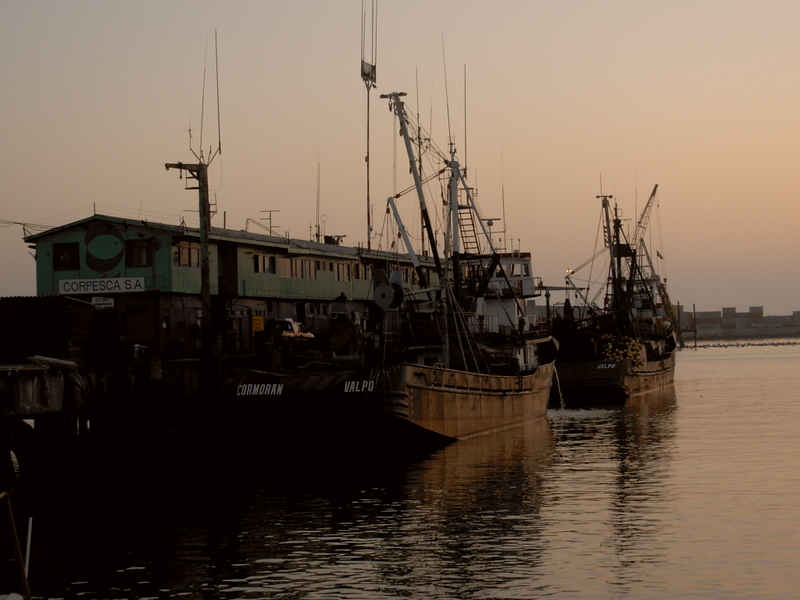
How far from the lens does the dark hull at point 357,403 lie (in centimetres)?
3919

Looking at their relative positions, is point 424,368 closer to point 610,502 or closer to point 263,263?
point 610,502

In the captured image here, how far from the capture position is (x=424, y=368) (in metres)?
40.9

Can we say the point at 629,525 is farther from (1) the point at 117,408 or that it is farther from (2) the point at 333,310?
(2) the point at 333,310

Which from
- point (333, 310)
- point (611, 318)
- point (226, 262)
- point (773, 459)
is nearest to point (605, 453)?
point (773, 459)

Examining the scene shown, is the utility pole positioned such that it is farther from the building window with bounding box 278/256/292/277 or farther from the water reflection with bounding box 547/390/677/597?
the building window with bounding box 278/256/292/277

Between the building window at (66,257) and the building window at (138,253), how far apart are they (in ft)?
9.10

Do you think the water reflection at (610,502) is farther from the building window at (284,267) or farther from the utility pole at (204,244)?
the building window at (284,267)

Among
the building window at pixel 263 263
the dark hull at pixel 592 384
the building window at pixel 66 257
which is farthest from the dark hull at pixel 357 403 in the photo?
the dark hull at pixel 592 384

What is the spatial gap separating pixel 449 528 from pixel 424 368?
1389cm

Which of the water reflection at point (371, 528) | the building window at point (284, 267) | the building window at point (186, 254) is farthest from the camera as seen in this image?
the building window at point (284, 267)

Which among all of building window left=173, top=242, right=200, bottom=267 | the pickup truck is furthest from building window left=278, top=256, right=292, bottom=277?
building window left=173, top=242, right=200, bottom=267

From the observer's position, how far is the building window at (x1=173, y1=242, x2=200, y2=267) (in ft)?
205

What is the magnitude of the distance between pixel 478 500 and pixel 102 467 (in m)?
16.2

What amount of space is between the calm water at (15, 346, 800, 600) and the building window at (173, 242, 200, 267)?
21342 millimetres
